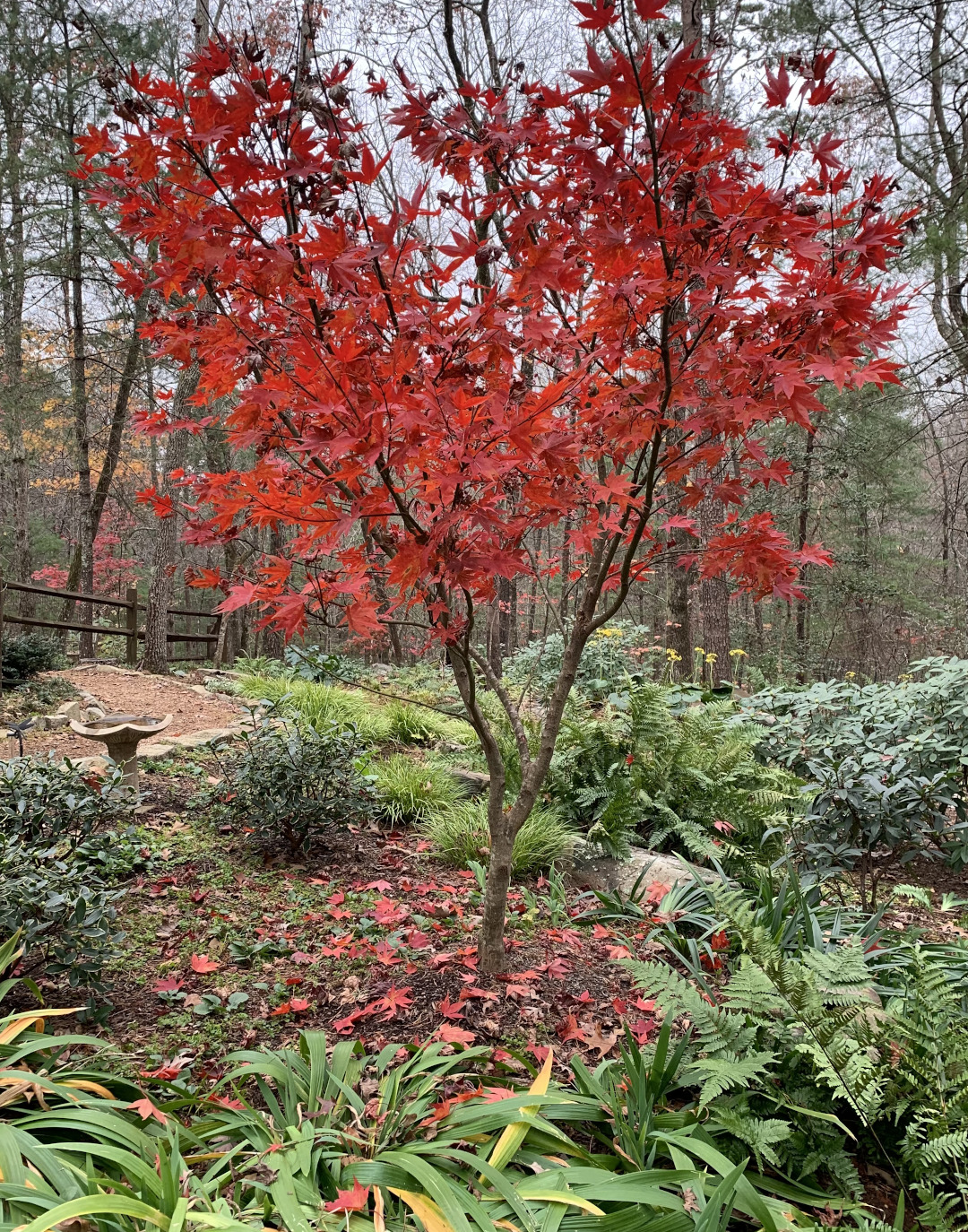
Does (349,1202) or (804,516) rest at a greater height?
(804,516)

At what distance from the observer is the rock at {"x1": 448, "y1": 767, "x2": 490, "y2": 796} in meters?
4.46

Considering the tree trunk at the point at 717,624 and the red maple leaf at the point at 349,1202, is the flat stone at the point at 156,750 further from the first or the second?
the tree trunk at the point at 717,624

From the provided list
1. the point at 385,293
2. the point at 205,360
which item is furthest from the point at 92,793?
the point at 385,293

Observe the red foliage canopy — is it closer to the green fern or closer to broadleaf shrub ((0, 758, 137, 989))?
broadleaf shrub ((0, 758, 137, 989))

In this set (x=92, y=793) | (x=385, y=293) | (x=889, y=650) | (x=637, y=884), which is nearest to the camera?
(x=385, y=293)

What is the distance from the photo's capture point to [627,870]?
10.8 ft

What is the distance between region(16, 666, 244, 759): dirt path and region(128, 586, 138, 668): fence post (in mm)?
1662

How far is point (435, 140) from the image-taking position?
1.73 meters

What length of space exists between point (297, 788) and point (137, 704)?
3.93 m

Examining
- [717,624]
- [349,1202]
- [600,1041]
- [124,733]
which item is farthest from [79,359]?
[349,1202]

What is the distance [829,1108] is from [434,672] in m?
7.22

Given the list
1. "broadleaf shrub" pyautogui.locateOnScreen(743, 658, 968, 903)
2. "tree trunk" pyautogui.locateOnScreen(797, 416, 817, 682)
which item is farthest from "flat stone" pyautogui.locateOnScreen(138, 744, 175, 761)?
"tree trunk" pyautogui.locateOnScreen(797, 416, 817, 682)

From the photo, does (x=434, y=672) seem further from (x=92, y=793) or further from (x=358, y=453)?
(x=358, y=453)

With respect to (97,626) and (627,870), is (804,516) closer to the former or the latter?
(627,870)
